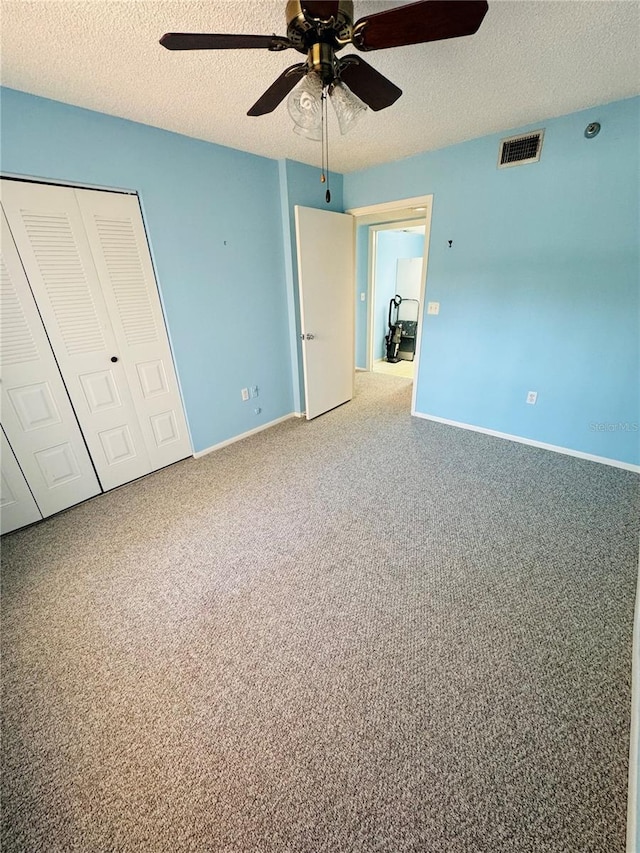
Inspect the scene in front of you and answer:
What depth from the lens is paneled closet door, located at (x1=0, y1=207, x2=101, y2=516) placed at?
1824 mm

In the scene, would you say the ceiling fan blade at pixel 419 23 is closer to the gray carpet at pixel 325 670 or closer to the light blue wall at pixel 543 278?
the light blue wall at pixel 543 278

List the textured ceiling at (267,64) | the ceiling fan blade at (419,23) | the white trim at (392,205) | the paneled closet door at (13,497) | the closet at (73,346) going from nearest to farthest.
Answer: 1. the ceiling fan blade at (419,23)
2. the textured ceiling at (267,64)
3. the closet at (73,346)
4. the paneled closet door at (13,497)
5. the white trim at (392,205)

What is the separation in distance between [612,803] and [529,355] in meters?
2.60

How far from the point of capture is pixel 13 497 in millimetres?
2018

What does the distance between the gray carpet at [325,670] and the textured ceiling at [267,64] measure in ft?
7.69

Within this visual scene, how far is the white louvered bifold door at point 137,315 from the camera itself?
2051 millimetres

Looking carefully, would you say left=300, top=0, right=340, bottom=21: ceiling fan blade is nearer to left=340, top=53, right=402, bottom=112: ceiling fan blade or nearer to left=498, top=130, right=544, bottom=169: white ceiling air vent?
left=340, top=53, right=402, bottom=112: ceiling fan blade

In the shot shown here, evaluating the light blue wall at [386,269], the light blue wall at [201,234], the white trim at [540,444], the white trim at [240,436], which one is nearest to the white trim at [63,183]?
the light blue wall at [201,234]

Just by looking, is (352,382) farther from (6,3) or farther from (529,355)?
(6,3)

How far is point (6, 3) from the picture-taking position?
1.13 meters

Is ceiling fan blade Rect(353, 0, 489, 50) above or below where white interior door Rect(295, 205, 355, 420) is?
above

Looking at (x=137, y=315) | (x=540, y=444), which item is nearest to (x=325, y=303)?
(x=137, y=315)

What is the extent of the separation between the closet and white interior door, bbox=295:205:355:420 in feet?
4.40

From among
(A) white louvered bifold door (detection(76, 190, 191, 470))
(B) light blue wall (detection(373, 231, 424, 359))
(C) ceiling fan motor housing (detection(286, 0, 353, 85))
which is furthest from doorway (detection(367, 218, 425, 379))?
(C) ceiling fan motor housing (detection(286, 0, 353, 85))
